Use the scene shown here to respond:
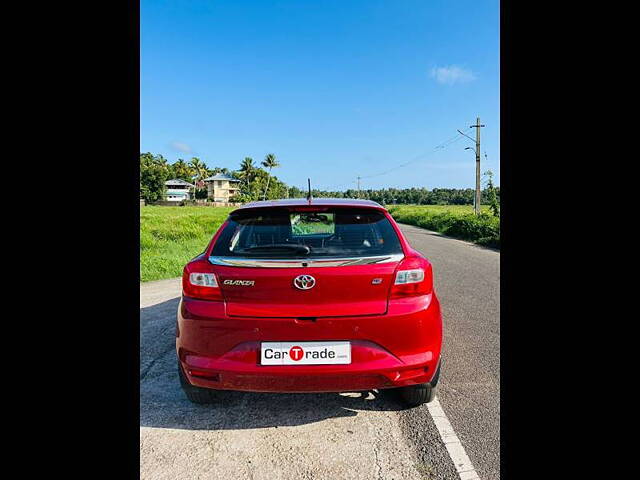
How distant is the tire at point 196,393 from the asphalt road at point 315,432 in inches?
2.7

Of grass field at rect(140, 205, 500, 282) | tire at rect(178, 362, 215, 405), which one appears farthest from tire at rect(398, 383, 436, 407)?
grass field at rect(140, 205, 500, 282)

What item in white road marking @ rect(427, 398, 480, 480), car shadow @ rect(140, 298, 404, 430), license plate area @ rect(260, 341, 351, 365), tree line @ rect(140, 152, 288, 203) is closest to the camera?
white road marking @ rect(427, 398, 480, 480)

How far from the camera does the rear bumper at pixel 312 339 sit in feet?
7.32

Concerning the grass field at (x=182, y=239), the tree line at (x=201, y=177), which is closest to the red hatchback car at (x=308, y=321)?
the grass field at (x=182, y=239)

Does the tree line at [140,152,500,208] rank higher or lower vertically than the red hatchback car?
higher

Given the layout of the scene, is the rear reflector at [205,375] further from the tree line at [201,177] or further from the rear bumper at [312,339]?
the tree line at [201,177]

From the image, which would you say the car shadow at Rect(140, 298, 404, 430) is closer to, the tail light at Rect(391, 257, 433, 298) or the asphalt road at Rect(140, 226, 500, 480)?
the asphalt road at Rect(140, 226, 500, 480)

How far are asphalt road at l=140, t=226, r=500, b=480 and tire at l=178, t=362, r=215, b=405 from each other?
0.07 metres

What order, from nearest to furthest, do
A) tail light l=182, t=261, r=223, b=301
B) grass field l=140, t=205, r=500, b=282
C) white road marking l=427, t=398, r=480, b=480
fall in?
1. white road marking l=427, t=398, r=480, b=480
2. tail light l=182, t=261, r=223, b=301
3. grass field l=140, t=205, r=500, b=282

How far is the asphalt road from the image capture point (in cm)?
204

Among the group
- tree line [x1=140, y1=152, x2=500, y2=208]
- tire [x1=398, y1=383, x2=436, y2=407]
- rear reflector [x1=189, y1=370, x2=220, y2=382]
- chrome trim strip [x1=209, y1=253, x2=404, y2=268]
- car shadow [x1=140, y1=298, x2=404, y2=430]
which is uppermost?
tree line [x1=140, y1=152, x2=500, y2=208]
